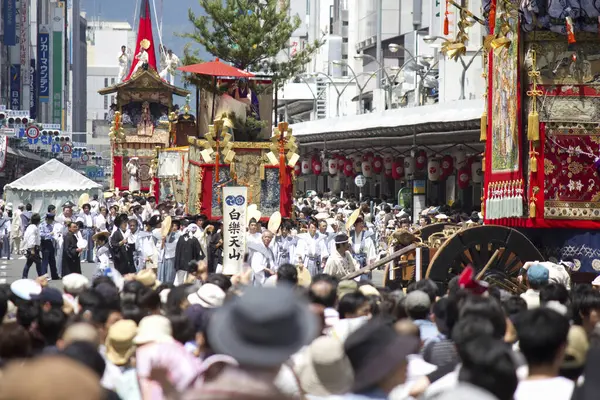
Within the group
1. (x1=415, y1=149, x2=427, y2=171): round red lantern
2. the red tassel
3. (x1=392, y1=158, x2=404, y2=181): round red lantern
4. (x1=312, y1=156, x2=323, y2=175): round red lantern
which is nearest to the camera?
the red tassel

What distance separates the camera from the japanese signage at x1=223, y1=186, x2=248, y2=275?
16.7 meters

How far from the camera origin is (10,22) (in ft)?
236

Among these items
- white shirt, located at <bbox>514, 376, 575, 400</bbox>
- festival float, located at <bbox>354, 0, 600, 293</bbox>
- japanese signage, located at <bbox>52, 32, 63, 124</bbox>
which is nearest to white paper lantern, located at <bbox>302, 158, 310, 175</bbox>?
festival float, located at <bbox>354, 0, 600, 293</bbox>

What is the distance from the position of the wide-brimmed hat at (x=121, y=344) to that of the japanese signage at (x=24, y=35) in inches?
2715

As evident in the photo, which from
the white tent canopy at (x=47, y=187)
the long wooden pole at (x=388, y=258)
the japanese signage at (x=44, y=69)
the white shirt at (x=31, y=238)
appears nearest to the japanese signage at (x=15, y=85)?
the japanese signage at (x=44, y=69)

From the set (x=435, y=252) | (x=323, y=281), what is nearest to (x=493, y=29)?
(x=435, y=252)

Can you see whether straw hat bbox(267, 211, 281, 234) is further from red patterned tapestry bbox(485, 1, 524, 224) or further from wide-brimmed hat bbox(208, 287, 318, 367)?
wide-brimmed hat bbox(208, 287, 318, 367)

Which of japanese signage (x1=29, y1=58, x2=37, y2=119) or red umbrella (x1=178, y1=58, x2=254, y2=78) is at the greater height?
japanese signage (x1=29, y1=58, x2=37, y2=119)

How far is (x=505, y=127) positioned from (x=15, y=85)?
222 ft

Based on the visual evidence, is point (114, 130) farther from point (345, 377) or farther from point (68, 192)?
point (345, 377)

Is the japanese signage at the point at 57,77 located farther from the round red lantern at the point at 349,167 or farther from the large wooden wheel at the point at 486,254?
the large wooden wheel at the point at 486,254

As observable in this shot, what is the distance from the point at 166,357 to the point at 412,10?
206 ft

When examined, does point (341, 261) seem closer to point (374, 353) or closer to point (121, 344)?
point (121, 344)

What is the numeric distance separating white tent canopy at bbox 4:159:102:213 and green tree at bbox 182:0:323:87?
7.49 metres
